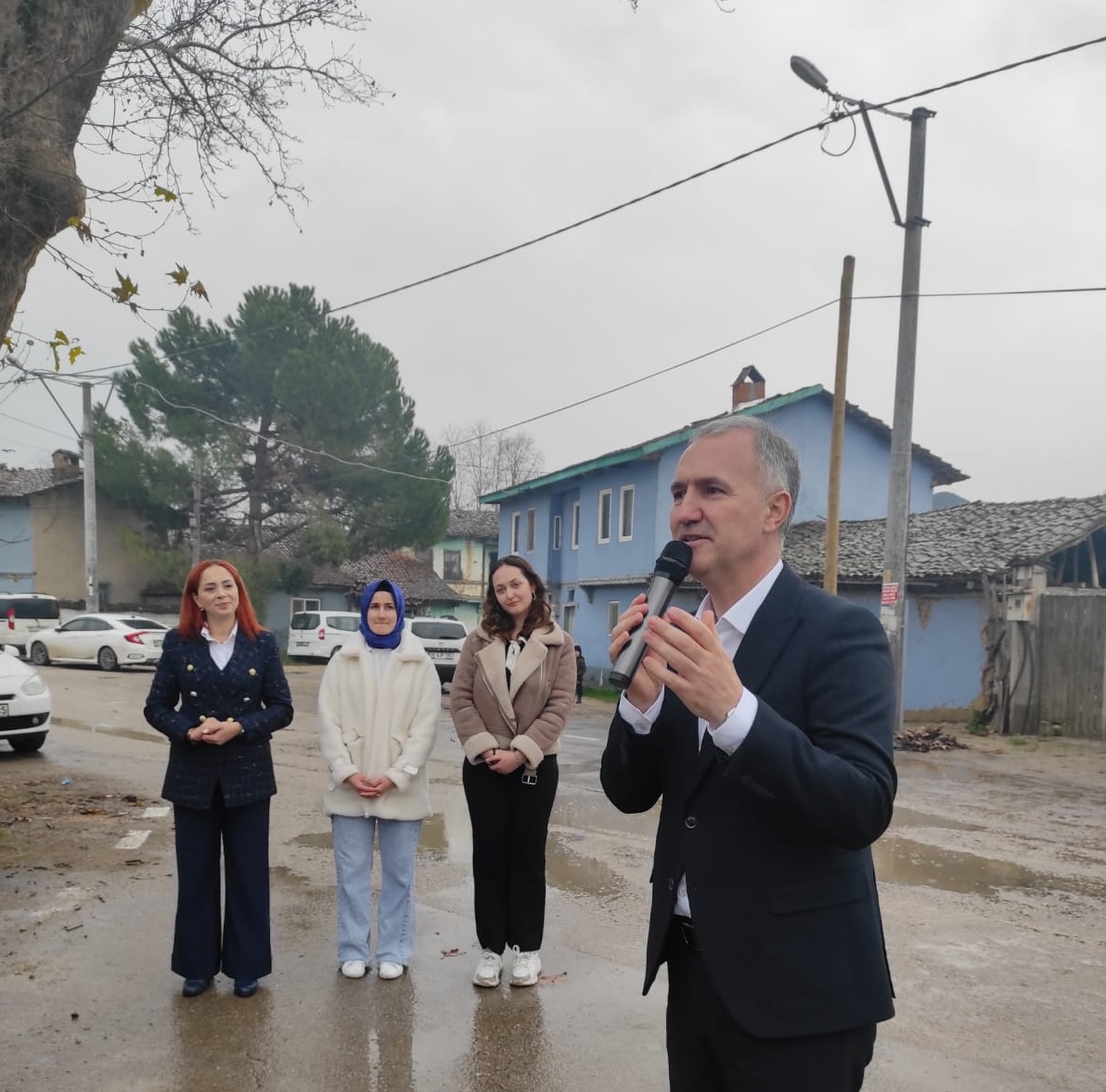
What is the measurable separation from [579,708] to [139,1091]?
16.3 m

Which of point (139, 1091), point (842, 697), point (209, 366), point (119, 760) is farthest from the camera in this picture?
point (209, 366)

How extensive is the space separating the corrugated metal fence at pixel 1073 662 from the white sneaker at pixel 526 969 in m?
13.6

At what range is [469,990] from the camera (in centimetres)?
455

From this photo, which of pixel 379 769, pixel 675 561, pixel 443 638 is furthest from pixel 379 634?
pixel 443 638

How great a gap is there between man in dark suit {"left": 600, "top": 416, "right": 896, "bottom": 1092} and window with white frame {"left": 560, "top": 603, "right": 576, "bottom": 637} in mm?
25912

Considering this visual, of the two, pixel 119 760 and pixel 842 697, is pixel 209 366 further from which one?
pixel 842 697

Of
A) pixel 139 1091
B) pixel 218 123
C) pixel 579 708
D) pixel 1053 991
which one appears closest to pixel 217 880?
pixel 139 1091

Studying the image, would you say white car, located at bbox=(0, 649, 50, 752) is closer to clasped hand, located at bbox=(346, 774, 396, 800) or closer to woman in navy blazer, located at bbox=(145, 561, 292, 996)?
woman in navy blazer, located at bbox=(145, 561, 292, 996)

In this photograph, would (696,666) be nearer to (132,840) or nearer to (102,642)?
(132,840)

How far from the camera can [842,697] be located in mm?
1932

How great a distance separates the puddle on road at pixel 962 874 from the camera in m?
6.75

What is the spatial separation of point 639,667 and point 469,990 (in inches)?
123

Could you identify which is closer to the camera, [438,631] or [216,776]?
[216,776]

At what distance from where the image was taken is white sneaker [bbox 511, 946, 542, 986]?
15.0ft
